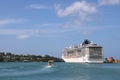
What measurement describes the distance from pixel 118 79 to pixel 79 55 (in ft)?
382

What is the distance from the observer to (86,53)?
164m

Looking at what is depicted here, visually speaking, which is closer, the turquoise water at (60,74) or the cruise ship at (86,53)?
the turquoise water at (60,74)

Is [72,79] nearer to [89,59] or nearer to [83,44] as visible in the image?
[89,59]

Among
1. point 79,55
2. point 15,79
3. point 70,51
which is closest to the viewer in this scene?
point 15,79

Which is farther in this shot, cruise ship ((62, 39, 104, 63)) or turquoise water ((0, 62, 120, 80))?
cruise ship ((62, 39, 104, 63))

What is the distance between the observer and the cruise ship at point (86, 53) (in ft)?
530

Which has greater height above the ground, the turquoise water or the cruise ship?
the cruise ship

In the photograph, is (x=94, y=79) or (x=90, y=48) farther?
(x=90, y=48)

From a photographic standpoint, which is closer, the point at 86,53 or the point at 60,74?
the point at 60,74

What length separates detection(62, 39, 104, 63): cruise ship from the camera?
6363 inches

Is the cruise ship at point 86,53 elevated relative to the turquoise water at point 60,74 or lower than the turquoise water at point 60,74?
elevated

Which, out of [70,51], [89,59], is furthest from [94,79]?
[70,51]

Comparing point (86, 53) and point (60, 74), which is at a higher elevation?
point (86, 53)

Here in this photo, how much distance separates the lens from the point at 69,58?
18775cm
